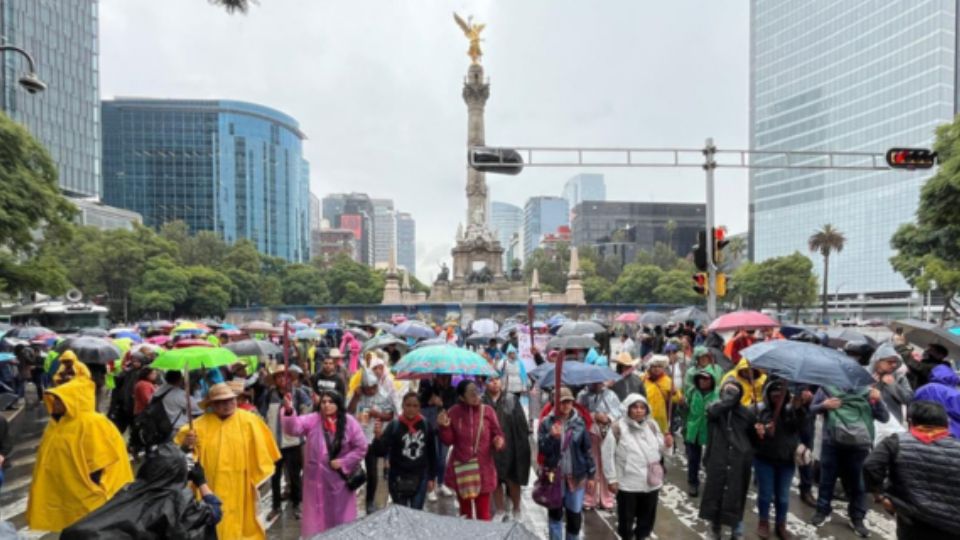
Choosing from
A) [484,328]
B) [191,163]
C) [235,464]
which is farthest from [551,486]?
[191,163]

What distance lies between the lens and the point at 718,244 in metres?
12.3

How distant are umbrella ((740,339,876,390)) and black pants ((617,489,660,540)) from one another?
5.18 ft

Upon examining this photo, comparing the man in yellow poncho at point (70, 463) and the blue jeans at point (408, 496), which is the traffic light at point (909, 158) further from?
the man in yellow poncho at point (70, 463)

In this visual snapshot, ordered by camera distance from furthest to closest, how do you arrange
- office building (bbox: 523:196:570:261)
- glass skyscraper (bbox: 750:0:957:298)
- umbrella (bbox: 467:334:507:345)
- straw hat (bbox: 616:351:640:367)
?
office building (bbox: 523:196:570:261), glass skyscraper (bbox: 750:0:957:298), umbrella (bbox: 467:334:507:345), straw hat (bbox: 616:351:640:367)

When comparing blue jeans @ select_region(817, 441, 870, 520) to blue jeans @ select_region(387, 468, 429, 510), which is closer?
blue jeans @ select_region(387, 468, 429, 510)

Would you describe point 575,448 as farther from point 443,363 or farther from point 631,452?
point 443,363

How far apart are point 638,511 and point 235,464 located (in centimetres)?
360

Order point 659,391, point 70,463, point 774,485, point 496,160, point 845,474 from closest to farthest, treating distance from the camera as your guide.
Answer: point 70,463
point 774,485
point 845,474
point 659,391
point 496,160

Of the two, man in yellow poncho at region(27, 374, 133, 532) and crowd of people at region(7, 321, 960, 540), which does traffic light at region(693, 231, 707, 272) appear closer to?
crowd of people at region(7, 321, 960, 540)

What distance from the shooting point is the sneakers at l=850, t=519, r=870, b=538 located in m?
6.38

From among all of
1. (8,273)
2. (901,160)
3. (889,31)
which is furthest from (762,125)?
(8,273)

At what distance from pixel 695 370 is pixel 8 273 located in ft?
69.3

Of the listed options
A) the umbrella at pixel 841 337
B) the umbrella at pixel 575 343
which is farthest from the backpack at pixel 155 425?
the umbrella at pixel 841 337

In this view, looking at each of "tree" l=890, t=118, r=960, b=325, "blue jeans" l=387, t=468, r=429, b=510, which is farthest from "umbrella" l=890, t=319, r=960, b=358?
"tree" l=890, t=118, r=960, b=325
